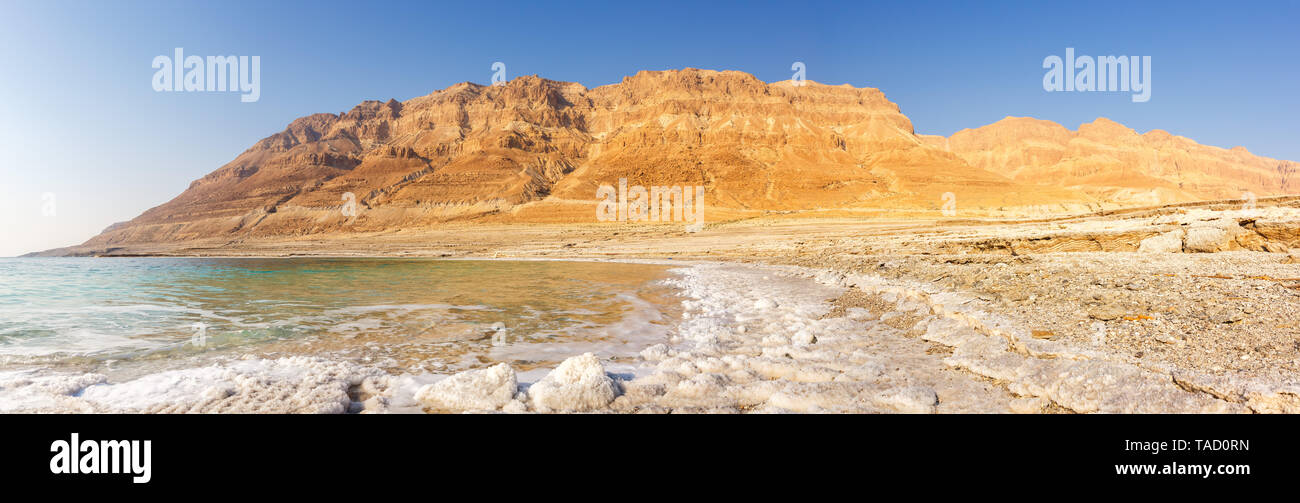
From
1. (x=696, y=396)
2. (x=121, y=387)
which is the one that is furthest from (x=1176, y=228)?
(x=121, y=387)

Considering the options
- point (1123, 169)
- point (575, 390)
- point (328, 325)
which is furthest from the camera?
point (1123, 169)

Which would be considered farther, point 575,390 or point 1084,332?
point 1084,332

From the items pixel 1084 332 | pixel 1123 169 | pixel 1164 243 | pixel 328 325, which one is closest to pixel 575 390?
pixel 1084 332

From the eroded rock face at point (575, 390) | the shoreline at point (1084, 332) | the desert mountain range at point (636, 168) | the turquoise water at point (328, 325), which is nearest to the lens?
the shoreline at point (1084, 332)

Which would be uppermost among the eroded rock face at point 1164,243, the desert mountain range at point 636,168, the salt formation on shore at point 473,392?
the desert mountain range at point 636,168

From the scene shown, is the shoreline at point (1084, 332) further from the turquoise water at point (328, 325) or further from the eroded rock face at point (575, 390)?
the turquoise water at point (328, 325)

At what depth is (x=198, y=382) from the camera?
468 cm

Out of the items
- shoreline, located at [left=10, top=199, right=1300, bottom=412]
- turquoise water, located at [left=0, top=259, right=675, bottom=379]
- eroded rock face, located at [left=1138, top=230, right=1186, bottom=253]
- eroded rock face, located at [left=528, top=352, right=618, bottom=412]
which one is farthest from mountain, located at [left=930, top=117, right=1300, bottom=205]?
eroded rock face, located at [left=528, top=352, right=618, bottom=412]

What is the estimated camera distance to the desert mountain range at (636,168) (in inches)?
3420

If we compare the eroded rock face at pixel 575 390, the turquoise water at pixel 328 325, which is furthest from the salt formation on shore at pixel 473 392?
the turquoise water at pixel 328 325

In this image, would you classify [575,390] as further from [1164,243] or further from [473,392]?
[1164,243]

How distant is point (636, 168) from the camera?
103312mm

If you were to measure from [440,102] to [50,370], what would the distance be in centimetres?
19483
